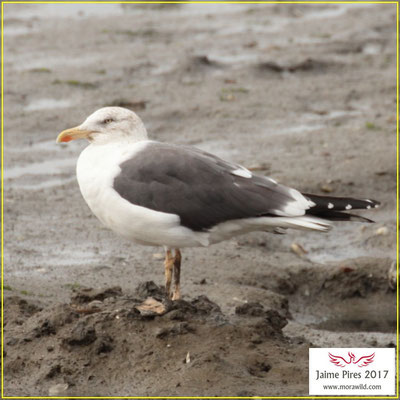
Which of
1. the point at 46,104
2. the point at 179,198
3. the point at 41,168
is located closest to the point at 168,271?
the point at 179,198

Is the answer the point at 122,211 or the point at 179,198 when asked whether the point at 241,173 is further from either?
the point at 122,211

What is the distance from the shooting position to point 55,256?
785cm

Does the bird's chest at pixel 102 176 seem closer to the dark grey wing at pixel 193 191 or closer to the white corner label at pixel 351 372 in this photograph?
the dark grey wing at pixel 193 191

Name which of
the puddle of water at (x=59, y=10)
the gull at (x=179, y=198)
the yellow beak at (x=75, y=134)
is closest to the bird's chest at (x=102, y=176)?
the gull at (x=179, y=198)

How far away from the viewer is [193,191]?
5.91m

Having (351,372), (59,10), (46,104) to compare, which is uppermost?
(59,10)

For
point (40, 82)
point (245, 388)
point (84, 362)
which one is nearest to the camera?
point (245, 388)

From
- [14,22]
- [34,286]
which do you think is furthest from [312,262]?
[14,22]

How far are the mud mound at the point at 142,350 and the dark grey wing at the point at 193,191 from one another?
58 cm

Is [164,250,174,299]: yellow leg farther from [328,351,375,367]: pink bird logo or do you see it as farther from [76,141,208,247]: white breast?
[328,351,375,367]: pink bird logo

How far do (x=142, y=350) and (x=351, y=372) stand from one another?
1257 millimetres

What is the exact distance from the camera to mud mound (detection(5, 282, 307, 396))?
5.27 meters

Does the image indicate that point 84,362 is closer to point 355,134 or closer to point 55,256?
point 55,256

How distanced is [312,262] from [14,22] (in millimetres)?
7684
